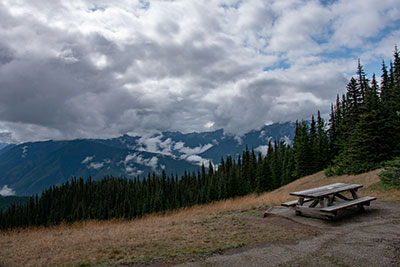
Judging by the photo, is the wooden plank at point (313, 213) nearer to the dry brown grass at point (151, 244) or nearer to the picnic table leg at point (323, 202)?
the picnic table leg at point (323, 202)

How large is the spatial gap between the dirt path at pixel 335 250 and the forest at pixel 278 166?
14.9m

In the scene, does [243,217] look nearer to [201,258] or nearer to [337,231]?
[337,231]

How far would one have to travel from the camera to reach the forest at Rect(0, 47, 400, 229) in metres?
27.8

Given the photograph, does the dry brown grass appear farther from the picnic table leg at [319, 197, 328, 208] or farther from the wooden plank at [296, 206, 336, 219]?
the picnic table leg at [319, 197, 328, 208]

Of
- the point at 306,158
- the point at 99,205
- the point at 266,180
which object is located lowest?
the point at 99,205

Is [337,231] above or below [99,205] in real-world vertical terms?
above

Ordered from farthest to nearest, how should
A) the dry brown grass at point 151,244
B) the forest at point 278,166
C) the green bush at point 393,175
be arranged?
the forest at point 278,166 → the green bush at point 393,175 → the dry brown grass at point 151,244

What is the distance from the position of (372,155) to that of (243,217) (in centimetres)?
2117

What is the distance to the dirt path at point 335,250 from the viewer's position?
6406mm

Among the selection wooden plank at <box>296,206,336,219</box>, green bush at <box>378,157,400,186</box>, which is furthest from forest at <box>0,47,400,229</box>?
wooden plank at <box>296,206,336,219</box>

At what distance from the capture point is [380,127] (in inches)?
1084

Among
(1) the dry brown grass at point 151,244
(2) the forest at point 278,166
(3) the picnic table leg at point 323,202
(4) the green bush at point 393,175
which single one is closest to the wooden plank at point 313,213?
(3) the picnic table leg at point 323,202

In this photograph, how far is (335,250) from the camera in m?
7.11

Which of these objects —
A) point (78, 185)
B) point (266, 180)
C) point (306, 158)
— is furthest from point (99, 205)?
point (306, 158)
